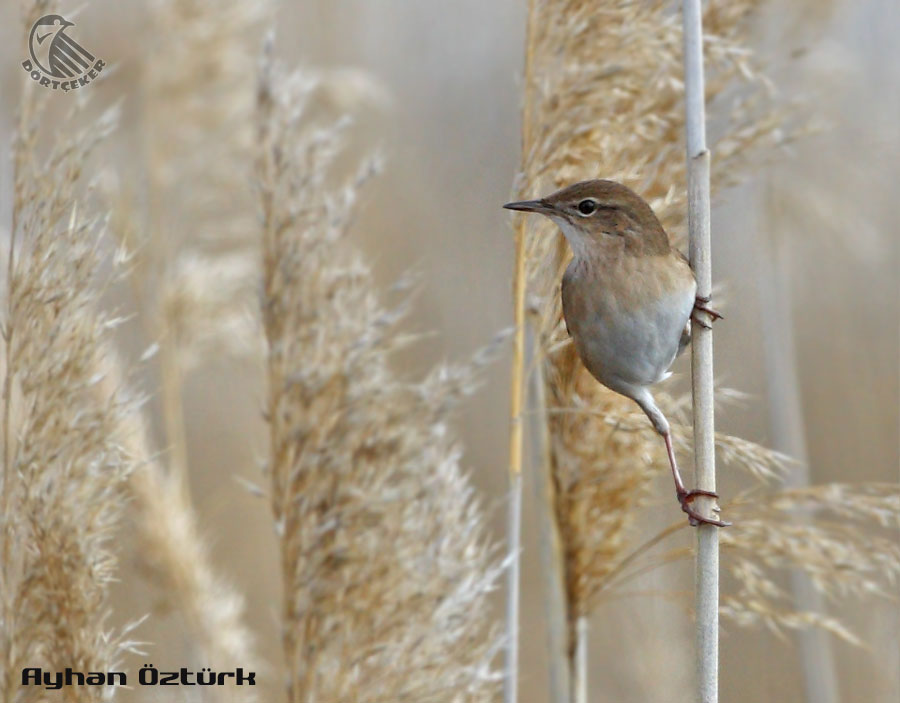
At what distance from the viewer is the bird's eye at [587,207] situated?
1498 millimetres

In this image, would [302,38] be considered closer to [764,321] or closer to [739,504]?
[764,321]

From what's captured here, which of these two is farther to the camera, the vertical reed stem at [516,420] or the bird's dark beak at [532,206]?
the vertical reed stem at [516,420]

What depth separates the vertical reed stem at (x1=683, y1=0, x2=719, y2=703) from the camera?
1.31 meters

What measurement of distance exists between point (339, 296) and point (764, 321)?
1.41 meters

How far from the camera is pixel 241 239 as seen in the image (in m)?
3.18

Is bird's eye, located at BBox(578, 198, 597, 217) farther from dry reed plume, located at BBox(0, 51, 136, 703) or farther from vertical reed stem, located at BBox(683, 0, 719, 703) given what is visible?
dry reed plume, located at BBox(0, 51, 136, 703)

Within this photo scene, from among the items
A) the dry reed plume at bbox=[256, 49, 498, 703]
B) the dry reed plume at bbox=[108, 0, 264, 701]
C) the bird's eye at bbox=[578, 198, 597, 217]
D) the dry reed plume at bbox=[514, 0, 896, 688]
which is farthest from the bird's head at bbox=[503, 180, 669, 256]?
the dry reed plume at bbox=[108, 0, 264, 701]

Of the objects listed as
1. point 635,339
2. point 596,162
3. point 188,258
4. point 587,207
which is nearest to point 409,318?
point 188,258

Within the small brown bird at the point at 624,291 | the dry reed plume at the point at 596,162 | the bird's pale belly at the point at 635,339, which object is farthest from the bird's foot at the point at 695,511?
the dry reed plume at the point at 596,162

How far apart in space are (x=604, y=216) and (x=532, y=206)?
4.3 inches

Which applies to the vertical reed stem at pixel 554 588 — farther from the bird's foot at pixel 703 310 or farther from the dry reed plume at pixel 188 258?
the dry reed plume at pixel 188 258

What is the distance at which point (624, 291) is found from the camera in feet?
4.72

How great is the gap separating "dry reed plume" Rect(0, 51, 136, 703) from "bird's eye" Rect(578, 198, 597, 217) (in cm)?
75

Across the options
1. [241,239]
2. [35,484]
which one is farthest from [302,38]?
[35,484]
